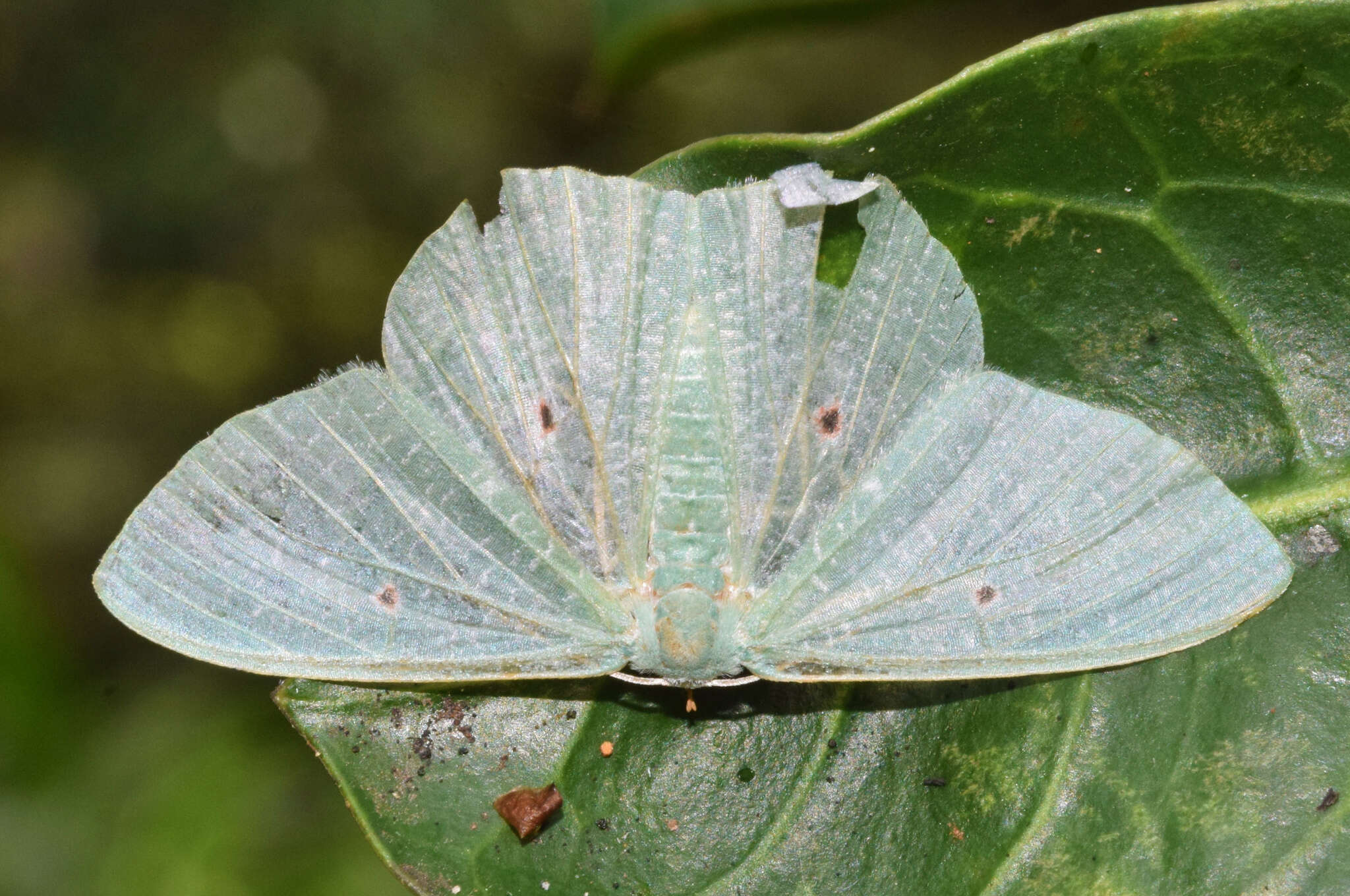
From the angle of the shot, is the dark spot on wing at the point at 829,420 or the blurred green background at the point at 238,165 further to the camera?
the blurred green background at the point at 238,165

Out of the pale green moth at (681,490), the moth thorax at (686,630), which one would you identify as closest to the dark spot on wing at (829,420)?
the pale green moth at (681,490)

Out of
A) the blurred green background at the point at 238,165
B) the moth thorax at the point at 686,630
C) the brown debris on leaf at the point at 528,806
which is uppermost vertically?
the blurred green background at the point at 238,165

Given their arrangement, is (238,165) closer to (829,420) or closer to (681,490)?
(681,490)

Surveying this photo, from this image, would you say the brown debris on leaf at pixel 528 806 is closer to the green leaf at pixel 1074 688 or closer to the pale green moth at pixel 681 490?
the green leaf at pixel 1074 688

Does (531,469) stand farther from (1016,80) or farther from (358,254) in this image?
(358,254)

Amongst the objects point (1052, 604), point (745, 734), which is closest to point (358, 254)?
point (745, 734)

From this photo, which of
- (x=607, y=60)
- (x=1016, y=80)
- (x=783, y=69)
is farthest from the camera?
(x=783, y=69)

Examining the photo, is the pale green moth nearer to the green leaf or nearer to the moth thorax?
the moth thorax
